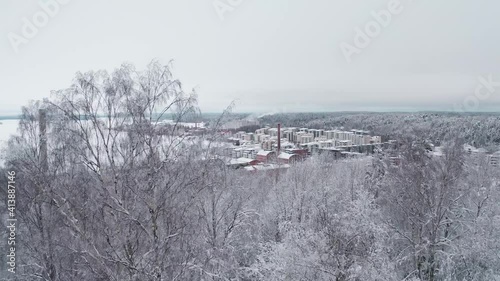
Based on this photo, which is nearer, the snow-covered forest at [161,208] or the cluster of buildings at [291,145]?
the snow-covered forest at [161,208]

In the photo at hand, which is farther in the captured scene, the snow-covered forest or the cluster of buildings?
the cluster of buildings

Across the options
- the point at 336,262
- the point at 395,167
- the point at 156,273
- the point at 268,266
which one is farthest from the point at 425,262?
the point at 156,273

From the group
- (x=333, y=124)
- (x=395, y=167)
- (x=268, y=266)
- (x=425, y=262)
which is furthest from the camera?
(x=333, y=124)

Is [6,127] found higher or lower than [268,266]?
higher

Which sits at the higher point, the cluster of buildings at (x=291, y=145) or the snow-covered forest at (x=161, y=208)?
the snow-covered forest at (x=161, y=208)

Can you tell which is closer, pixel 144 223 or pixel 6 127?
pixel 144 223

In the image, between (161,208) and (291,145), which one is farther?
(291,145)

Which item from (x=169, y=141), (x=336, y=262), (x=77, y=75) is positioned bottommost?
(x=336, y=262)

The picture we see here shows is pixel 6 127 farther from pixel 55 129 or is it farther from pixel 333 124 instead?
pixel 333 124
